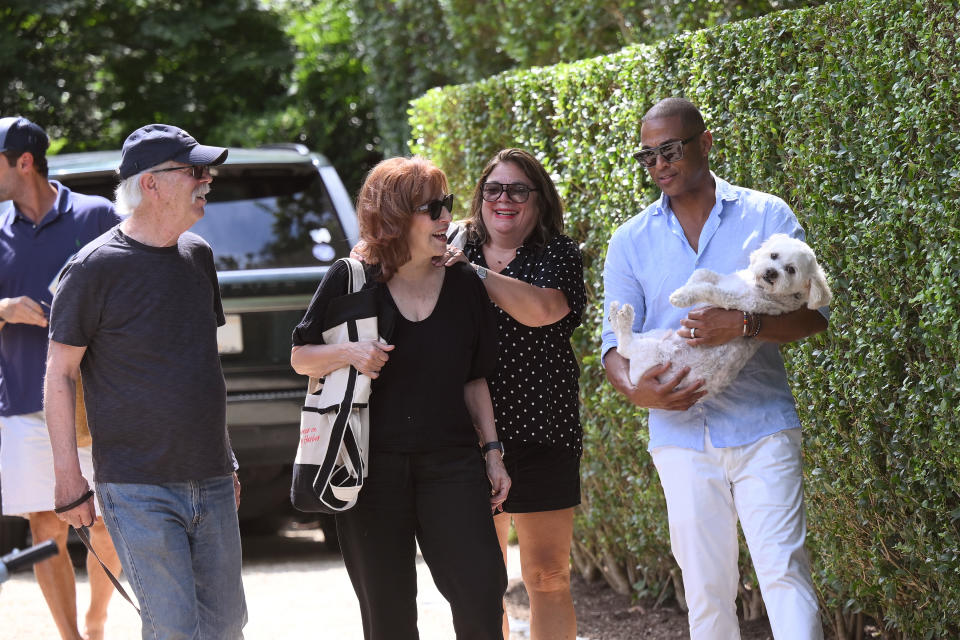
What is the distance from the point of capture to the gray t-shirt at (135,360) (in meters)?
3.42

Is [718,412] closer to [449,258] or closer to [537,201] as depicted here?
[449,258]

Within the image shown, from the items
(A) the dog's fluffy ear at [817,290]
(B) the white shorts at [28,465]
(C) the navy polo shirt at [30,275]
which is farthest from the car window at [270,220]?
(A) the dog's fluffy ear at [817,290]

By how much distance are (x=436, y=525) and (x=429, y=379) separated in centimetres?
46

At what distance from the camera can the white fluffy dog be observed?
11.0ft

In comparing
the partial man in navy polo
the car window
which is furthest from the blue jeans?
the car window

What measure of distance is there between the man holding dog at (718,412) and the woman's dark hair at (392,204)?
2.46 ft

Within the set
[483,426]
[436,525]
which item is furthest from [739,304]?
[436,525]

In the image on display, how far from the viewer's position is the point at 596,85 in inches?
210

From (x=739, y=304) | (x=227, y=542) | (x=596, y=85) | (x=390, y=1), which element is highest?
(x=390, y=1)

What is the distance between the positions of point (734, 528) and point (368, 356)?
136 centimetres

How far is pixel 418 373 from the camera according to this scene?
3.50 meters

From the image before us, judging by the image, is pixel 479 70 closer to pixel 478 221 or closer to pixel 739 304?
pixel 478 221

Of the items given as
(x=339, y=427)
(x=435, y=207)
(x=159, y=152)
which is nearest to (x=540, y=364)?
(x=435, y=207)

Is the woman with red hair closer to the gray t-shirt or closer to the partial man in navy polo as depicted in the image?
the gray t-shirt
